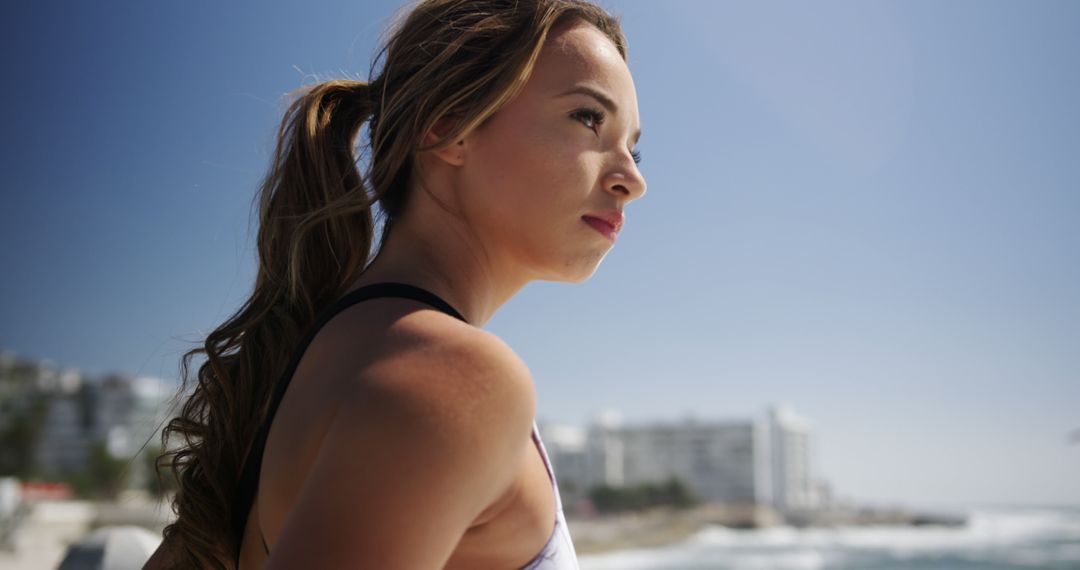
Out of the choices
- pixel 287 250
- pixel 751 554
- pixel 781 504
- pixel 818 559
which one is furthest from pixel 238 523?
pixel 781 504

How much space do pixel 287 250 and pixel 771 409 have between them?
9843 cm

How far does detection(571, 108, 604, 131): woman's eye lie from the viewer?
2.68 feet

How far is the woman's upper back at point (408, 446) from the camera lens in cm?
50

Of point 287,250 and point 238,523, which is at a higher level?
point 287,250

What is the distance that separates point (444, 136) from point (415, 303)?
23cm

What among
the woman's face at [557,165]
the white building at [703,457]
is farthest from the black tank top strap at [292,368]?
the white building at [703,457]

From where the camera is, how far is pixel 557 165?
0.80 meters

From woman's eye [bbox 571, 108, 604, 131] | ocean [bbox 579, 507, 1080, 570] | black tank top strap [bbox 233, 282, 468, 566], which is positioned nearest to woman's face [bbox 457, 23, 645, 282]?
woman's eye [bbox 571, 108, 604, 131]

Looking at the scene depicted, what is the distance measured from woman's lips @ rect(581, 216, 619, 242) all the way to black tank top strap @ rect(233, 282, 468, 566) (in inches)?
6.8

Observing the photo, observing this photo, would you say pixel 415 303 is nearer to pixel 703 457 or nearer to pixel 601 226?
pixel 601 226

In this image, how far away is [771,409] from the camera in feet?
311

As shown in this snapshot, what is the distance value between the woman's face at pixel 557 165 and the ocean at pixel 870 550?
38195 millimetres

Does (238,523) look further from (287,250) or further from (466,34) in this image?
(466,34)

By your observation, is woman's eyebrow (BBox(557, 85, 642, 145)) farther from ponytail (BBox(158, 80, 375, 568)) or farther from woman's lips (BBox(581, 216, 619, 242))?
ponytail (BBox(158, 80, 375, 568))
